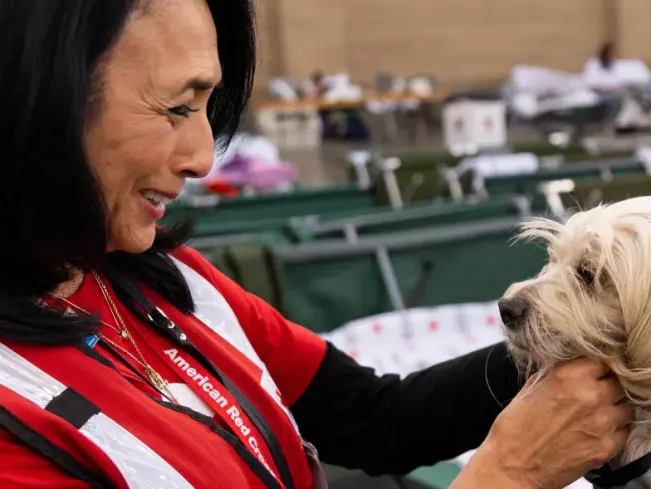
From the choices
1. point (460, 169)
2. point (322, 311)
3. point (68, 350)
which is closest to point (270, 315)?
point (68, 350)

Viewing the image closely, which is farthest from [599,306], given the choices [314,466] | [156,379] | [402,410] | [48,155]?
[48,155]

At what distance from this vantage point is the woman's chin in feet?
3.03

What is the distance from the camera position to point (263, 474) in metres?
1.00

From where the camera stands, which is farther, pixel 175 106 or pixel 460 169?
pixel 460 169

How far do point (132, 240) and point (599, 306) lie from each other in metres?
0.64

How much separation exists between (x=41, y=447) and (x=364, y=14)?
12554 millimetres

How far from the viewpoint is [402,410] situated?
4.26 feet

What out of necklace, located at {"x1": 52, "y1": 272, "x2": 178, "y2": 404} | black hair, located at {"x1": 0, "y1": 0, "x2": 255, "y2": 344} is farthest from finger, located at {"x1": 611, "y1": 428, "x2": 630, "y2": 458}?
black hair, located at {"x1": 0, "y1": 0, "x2": 255, "y2": 344}

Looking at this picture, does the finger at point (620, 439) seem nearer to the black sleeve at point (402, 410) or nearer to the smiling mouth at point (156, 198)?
the black sleeve at point (402, 410)

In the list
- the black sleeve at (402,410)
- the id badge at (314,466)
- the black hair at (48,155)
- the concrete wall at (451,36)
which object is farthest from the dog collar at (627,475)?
the concrete wall at (451,36)

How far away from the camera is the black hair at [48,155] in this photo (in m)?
0.77

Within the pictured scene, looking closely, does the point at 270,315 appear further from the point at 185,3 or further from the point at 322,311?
the point at 322,311

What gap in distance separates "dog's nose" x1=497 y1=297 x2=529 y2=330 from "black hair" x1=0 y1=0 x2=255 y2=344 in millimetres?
587

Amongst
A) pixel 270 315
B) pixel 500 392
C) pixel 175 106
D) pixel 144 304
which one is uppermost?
pixel 175 106
